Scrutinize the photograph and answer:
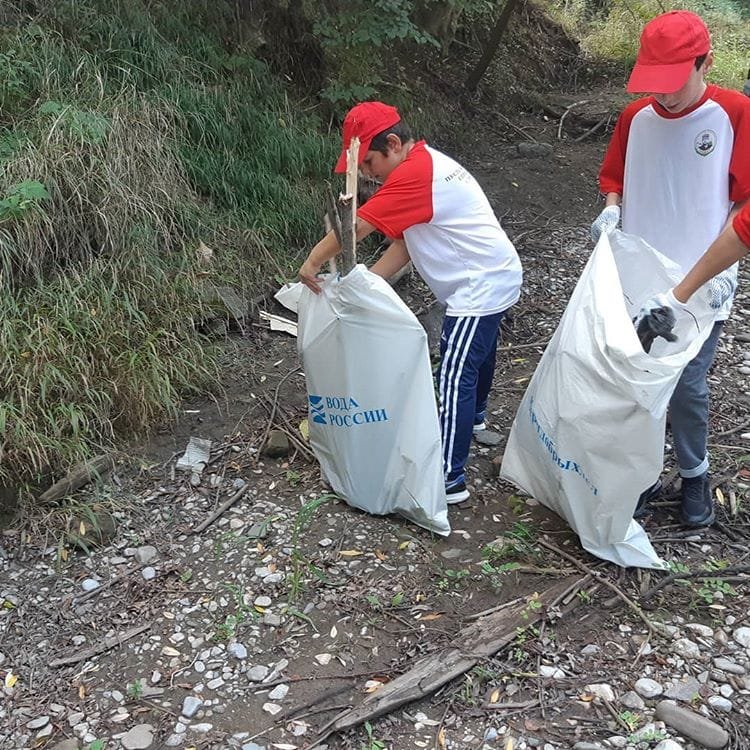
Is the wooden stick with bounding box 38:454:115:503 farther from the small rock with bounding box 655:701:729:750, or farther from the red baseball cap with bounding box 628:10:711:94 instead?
the red baseball cap with bounding box 628:10:711:94

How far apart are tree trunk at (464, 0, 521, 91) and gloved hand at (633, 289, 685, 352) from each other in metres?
5.12

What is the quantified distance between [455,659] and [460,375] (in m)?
0.94

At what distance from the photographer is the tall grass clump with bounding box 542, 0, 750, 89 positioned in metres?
9.06

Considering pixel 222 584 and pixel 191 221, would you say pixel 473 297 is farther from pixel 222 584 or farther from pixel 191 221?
pixel 191 221

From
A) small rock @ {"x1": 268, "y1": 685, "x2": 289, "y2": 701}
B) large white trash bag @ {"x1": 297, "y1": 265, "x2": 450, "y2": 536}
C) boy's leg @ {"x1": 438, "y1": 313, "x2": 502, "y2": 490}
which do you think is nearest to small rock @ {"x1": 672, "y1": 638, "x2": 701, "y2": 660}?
large white trash bag @ {"x1": 297, "y1": 265, "x2": 450, "y2": 536}

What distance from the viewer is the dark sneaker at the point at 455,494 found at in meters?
2.75

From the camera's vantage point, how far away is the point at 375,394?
2.44m

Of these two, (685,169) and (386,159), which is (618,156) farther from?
(386,159)

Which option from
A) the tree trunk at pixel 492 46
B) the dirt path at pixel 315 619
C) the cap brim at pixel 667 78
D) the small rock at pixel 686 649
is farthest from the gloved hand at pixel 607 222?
the tree trunk at pixel 492 46

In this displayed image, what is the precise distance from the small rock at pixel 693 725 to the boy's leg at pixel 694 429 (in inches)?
32.3

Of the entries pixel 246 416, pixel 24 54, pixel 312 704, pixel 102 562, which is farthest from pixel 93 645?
pixel 24 54

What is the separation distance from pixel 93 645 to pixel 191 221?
2.35 meters

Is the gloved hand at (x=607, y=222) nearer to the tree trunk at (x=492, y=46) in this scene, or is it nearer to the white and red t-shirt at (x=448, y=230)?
the white and red t-shirt at (x=448, y=230)

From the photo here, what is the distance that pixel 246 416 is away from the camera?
3.29 m
